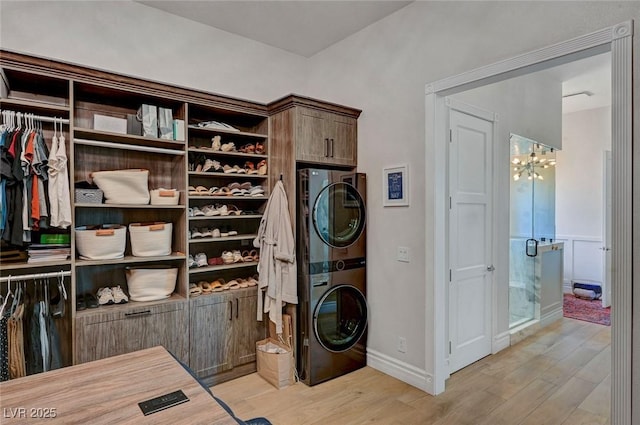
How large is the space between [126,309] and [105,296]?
0.67 ft

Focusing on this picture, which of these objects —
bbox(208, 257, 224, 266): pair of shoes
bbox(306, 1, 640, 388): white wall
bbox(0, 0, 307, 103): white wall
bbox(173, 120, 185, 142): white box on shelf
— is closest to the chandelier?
bbox(306, 1, 640, 388): white wall

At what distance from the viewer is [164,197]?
9.40 feet

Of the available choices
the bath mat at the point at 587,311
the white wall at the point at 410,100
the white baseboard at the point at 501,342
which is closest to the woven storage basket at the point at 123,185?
the white wall at the point at 410,100

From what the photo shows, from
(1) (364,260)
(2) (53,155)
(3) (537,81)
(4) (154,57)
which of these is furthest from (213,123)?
(3) (537,81)

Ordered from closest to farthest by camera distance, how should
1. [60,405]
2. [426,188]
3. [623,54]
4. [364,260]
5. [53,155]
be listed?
[60,405]
[623,54]
[53,155]
[426,188]
[364,260]

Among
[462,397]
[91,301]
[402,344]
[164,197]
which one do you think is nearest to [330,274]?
[402,344]

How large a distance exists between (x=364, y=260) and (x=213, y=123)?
1.84 metres

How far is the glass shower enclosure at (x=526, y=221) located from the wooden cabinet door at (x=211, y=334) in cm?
304

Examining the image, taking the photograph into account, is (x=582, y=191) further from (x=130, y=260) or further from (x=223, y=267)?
(x=130, y=260)

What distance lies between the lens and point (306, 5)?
10.2 ft

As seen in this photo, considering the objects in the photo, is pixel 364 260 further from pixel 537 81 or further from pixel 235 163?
pixel 537 81

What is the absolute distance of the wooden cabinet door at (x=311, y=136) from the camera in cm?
309

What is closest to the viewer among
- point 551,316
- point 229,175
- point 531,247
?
point 229,175

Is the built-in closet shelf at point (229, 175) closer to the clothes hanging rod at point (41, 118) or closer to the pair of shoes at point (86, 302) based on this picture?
the clothes hanging rod at point (41, 118)
